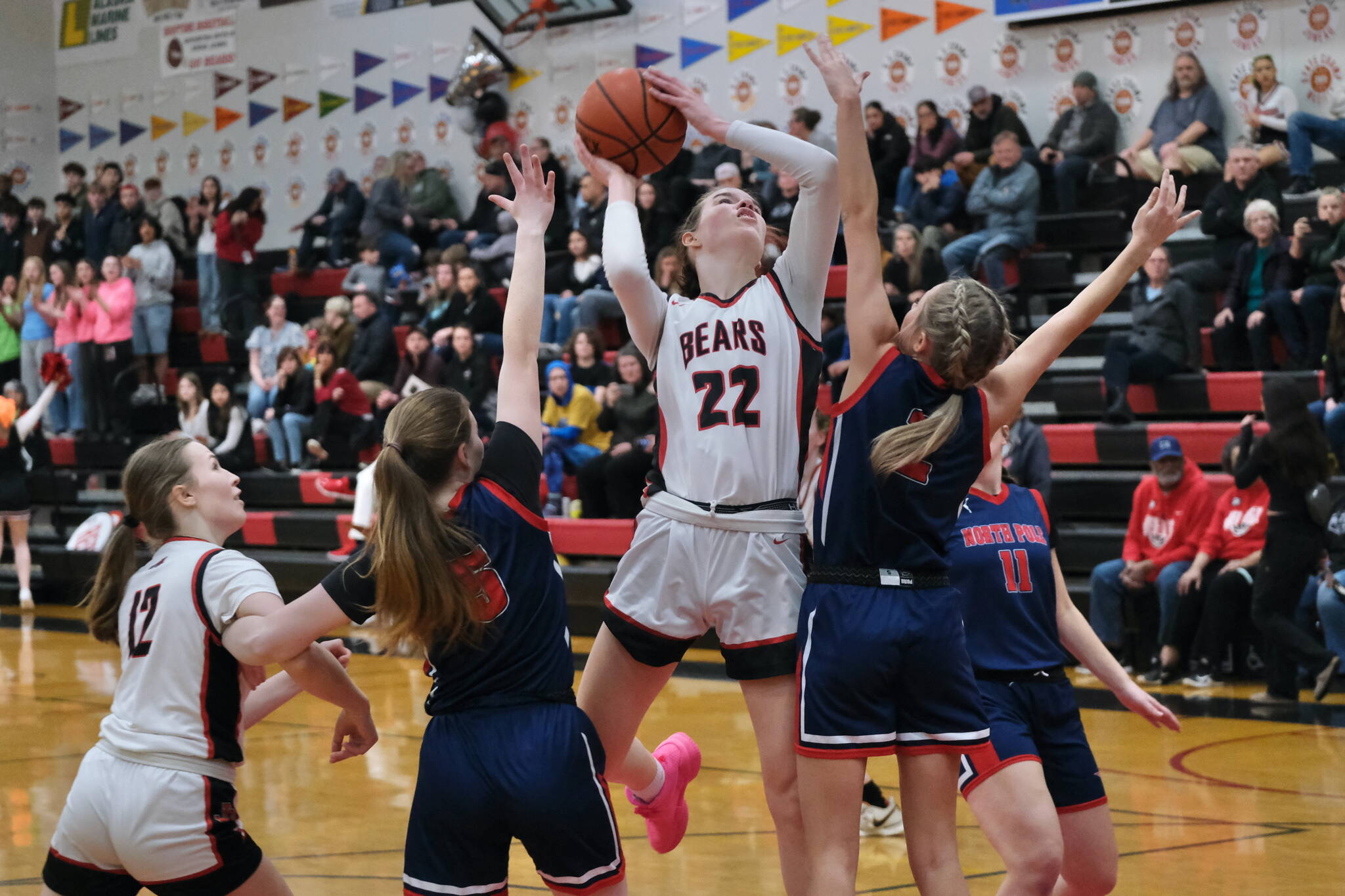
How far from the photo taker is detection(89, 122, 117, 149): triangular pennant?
21109 millimetres

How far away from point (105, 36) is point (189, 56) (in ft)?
5.33

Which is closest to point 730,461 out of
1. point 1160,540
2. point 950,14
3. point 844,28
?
point 1160,540

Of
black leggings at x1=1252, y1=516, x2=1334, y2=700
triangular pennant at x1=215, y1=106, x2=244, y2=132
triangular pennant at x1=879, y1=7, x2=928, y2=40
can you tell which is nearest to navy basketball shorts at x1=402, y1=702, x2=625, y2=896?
black leggings at x1=1252, y1=516, x2=1334, y2=700

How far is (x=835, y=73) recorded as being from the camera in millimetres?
3334

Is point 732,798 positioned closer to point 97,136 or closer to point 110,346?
point 110,346

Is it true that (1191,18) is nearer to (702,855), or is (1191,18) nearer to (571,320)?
(571,320)

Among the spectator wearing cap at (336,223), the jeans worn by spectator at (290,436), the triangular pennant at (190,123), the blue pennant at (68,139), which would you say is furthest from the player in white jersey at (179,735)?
the blue pennant at (68,139)

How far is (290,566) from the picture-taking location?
1275cm

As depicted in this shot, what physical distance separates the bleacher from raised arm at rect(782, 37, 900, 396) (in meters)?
6.29

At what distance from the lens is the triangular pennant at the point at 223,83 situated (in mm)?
19906

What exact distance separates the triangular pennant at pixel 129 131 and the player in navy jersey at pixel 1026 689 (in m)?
19.4

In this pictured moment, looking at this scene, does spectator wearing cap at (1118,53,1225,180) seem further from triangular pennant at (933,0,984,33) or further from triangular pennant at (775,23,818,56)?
triangular pennant at (775,23,818,56)

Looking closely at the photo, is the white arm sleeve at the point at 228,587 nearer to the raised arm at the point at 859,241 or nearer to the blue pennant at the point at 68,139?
the raised arm at the point at 859,241

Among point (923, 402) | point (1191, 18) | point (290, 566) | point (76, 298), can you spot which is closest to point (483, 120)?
point (76, 298)
